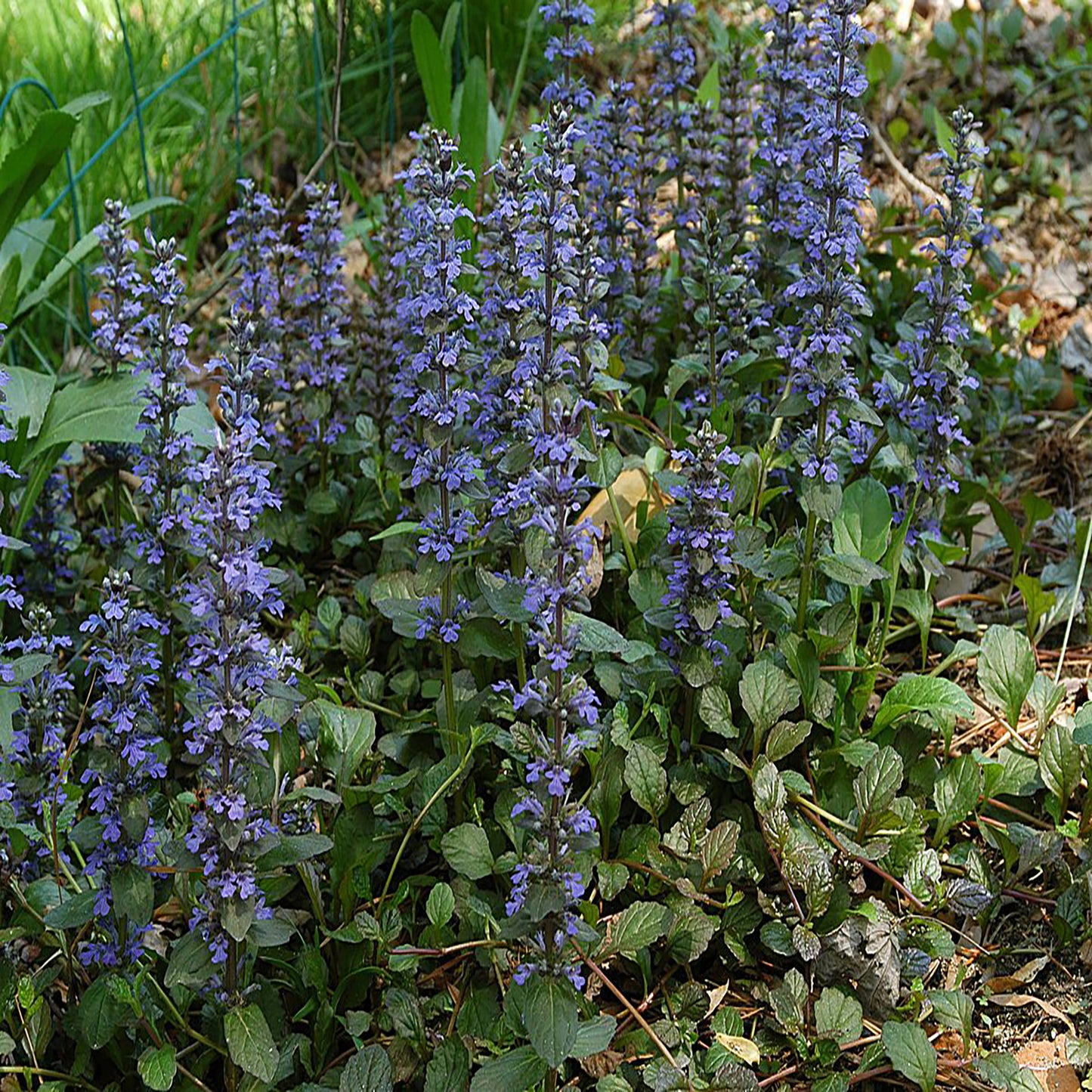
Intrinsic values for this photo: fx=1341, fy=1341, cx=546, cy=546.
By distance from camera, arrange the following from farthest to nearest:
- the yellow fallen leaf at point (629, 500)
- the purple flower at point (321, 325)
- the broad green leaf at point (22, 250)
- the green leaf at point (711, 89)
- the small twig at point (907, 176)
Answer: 1. the small twig at point (907, 176)
2. the green leaf at point (711, 89)
3. the broad green leaf at point (22, 250)
4. the purple flower at point (321, 325)
5. the yellow fallen leaf at point (629, 500)

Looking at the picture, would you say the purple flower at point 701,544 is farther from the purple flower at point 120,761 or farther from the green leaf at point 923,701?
the purple flower at point 120,761

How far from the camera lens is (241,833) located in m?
2.28

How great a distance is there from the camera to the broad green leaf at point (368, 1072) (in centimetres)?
234

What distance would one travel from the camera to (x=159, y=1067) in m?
2.31

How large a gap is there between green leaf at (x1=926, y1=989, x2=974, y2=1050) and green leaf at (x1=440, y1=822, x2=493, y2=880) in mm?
881

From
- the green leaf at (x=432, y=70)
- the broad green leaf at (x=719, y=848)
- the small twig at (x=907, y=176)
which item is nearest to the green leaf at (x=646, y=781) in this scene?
the broad green leaf at (x=719, y=848)

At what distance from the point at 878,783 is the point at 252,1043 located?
1332 mm

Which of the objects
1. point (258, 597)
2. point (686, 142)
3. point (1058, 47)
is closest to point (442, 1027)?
point (258, 597)

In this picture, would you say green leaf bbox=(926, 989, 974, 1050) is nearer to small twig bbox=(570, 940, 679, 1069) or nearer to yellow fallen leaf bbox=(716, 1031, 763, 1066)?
yellow fallen leaf bbox=(716, 1031, 763, 1066)

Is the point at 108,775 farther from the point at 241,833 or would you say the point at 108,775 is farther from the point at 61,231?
the point at 61,231

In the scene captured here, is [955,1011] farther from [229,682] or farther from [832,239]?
[832,239]

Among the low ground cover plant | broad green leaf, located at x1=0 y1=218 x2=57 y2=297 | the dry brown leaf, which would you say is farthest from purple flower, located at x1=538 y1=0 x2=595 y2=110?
the dry brown leaf

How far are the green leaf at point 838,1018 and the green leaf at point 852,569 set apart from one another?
856 mm

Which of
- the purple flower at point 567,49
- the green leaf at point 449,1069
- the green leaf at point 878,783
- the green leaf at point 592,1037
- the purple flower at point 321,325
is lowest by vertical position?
the green leaf at point 878,783
